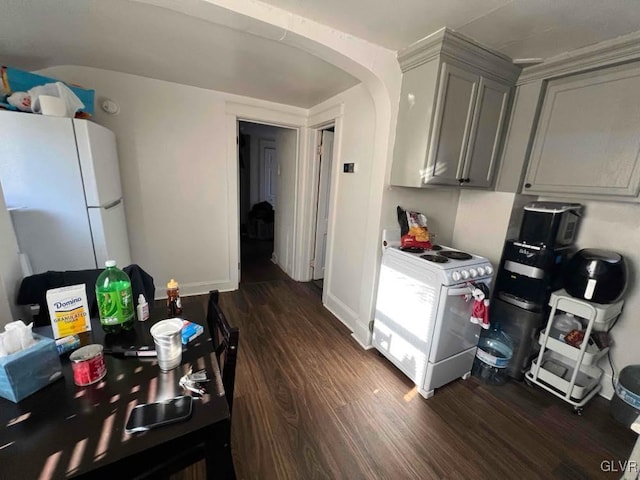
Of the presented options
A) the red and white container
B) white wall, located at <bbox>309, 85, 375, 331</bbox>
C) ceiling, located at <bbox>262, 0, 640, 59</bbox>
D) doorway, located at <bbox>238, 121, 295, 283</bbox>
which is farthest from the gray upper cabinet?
doorway, located at <bbox>238, 121, 295, 283</bbox>

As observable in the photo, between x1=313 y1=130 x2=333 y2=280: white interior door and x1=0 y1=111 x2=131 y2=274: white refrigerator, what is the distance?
2104 mm

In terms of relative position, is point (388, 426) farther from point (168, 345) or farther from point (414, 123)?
point (414, 123)

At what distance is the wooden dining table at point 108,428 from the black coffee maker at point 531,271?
2.06m

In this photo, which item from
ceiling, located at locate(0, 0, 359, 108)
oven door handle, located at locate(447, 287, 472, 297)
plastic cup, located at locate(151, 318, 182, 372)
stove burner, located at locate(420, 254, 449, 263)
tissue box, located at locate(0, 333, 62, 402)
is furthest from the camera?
stove burner, located at locate(420, 254, 449, 263)

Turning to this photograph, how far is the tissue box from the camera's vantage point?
0.70 m

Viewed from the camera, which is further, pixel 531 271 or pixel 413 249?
pixel 413 249

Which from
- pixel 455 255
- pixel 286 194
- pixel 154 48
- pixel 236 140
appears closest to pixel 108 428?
pixel 455 255

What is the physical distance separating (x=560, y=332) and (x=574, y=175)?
1103 millimetres

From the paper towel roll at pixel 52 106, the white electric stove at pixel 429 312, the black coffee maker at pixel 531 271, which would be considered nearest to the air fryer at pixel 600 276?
the black coffee maker at pixel 531 271

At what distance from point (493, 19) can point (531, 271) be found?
155 cm

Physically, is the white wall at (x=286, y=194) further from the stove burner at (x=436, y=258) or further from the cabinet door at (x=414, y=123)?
the stove burner at (x=436, y=258)

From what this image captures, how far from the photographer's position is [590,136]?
1.65 metres

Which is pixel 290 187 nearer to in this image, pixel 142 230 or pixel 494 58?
pixel 142 230

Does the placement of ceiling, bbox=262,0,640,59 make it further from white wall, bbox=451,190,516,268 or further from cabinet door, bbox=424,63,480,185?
white wall, bbox=451,190,516,268
